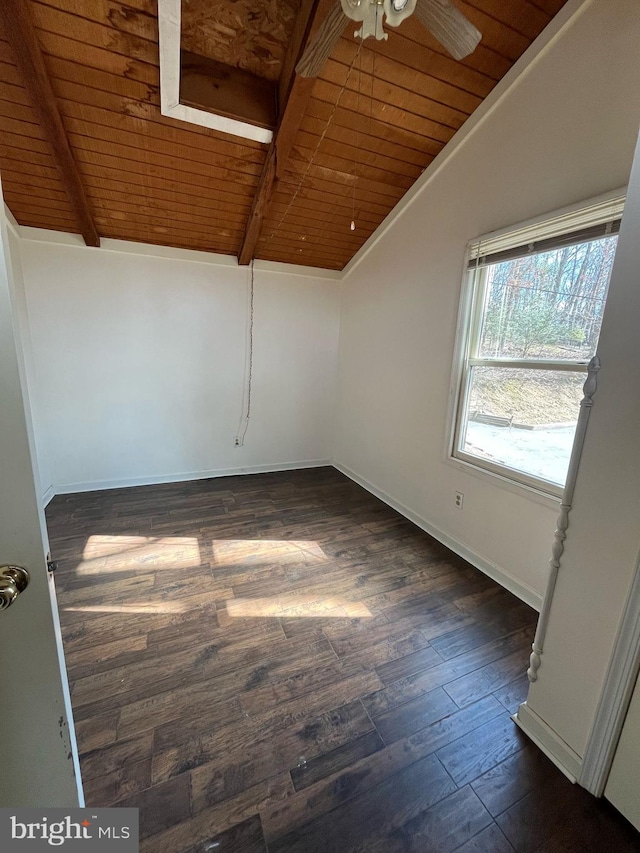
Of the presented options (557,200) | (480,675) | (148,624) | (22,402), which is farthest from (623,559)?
(148,624)

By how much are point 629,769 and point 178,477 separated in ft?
12.2

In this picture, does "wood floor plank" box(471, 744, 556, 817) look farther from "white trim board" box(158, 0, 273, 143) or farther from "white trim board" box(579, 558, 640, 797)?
"white trim board" box(158, 0, 273, 143)

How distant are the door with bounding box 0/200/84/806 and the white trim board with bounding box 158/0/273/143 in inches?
69.5

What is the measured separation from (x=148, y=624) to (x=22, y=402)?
166cm

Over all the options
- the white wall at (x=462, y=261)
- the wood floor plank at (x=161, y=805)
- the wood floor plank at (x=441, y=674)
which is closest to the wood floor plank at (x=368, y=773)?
the wood floor plank at (x=441, y=674)

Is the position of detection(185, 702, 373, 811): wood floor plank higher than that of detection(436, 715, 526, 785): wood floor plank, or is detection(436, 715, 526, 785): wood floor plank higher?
detection(436, 715, 526, 785): wood floor plank

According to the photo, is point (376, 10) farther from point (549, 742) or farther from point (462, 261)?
point (549, 742)

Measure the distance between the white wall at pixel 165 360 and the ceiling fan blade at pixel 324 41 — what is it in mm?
2301

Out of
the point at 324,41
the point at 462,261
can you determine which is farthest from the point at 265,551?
the point at 324,41

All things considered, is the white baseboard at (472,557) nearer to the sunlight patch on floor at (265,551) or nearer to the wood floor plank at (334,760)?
the sunlight patch on floor at (265,551)

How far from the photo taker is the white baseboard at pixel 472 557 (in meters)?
2.08

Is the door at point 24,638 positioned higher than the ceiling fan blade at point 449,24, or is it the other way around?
the ceiling fan blade at point 449,24

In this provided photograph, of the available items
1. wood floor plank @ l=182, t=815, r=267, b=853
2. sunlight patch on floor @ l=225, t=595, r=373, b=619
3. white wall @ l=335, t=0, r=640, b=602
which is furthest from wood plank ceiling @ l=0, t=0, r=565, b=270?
wood floor plank @ l=182, t=815, r=267, b=853

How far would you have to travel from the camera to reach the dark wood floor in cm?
109
